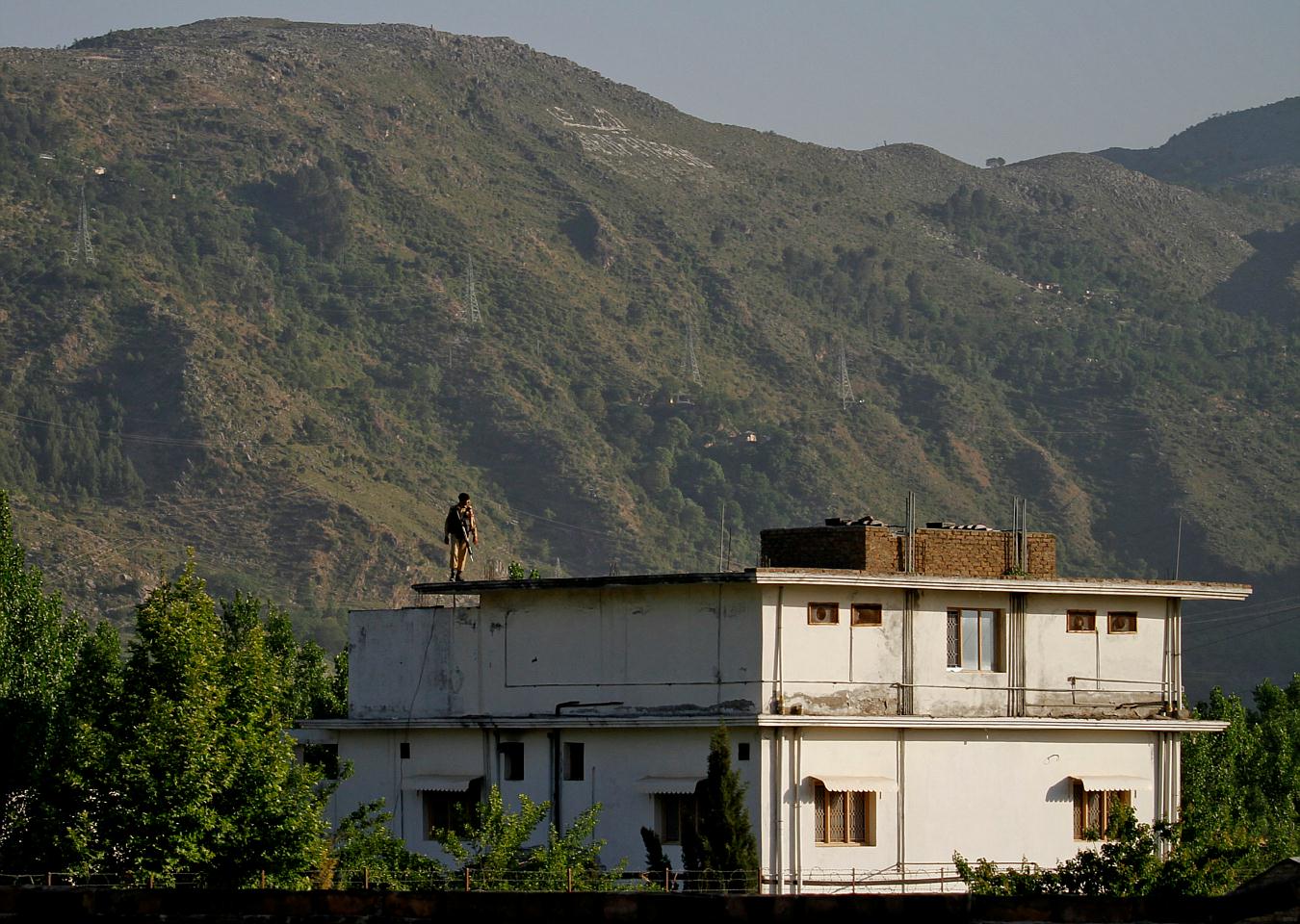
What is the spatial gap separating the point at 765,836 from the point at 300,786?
10.2 meters

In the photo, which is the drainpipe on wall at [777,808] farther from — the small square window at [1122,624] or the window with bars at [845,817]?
the small square window at [1122,624]

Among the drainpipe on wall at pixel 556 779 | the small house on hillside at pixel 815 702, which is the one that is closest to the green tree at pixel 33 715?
the small house on hillside at pixel 815 702

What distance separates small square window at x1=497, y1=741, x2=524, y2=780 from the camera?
5434cm

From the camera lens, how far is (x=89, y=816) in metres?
44.5

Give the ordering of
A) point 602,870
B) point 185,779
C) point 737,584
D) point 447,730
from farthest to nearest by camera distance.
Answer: point 447,730, point 737,584, point 602,870, point 185,779

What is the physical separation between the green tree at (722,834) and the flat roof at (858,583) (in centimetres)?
448

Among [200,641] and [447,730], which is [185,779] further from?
[447,730]

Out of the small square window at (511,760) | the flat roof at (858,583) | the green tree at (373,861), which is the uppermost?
the flat roof at (858,583)

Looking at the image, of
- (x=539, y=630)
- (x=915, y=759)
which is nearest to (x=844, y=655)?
(x=915, y=759)

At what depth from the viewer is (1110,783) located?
55312 millimetres

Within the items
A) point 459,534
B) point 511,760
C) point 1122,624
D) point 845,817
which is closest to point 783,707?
point 845,817

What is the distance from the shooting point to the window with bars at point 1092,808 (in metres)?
54.8

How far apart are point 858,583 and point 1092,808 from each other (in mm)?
7990

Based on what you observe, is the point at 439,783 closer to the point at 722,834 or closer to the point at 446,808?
the point at 446,808
